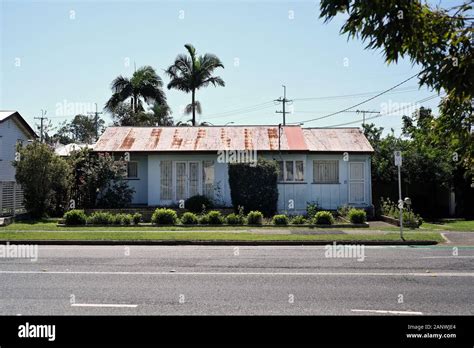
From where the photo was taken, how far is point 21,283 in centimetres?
908

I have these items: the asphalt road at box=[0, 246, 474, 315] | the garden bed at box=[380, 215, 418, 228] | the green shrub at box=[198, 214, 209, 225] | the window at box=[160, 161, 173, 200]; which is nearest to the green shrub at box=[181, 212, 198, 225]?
the green shrub at box=[198, 214, 209, 225]

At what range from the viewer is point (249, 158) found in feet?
78.3

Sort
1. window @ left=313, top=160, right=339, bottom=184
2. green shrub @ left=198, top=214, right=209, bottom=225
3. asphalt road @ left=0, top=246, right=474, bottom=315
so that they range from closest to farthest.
A: asphalt road @ left=0, top=246, right=474, bottom=315
green shrub @ left=198, top=214, right=209, bottom=225
window @ left=313, top=160, right=339, bottom=184

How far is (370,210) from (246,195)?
677cm

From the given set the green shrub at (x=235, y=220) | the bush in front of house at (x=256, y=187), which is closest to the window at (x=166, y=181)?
the bush in front of house at (x=256, y=187)

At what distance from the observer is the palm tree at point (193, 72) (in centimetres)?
3959

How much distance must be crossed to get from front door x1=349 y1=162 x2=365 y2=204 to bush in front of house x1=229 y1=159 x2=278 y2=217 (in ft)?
15.4

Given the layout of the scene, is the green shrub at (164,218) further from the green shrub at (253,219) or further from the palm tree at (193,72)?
the palm tree at (193,72)

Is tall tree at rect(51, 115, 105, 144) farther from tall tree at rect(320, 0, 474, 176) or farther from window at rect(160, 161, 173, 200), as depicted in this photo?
tall tree at rect(320, 0, 474, 176)

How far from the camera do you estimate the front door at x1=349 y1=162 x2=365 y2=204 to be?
24.8 metres

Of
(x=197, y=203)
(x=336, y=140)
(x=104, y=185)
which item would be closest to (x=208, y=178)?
(x=197, y=203)
